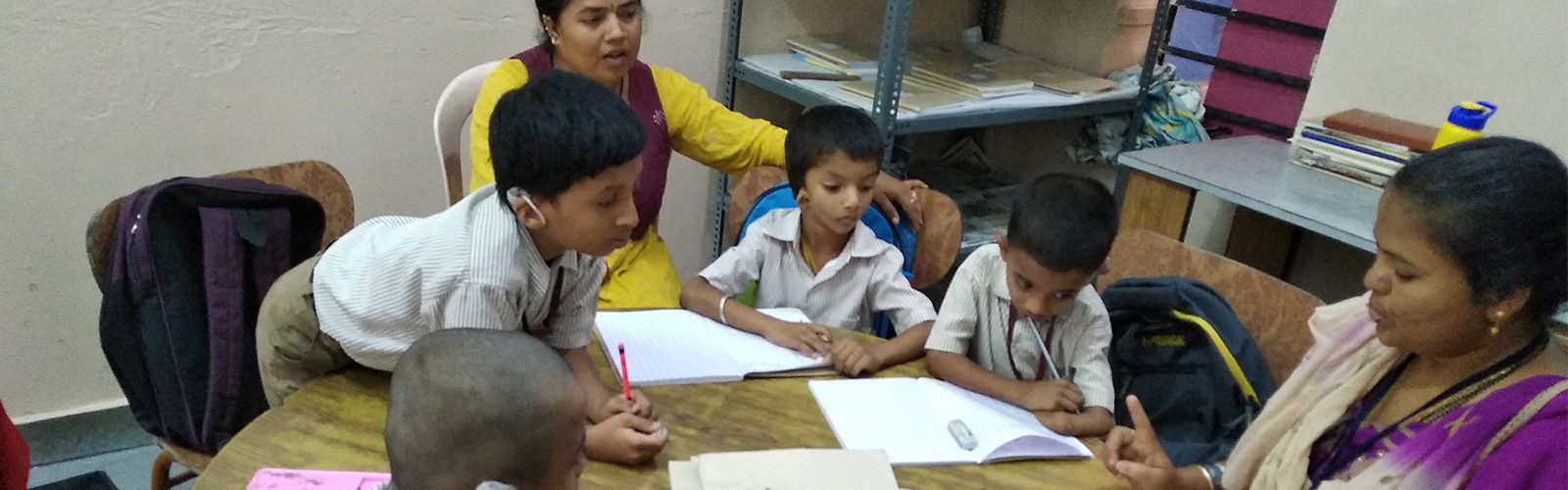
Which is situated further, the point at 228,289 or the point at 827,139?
the point at 827,139

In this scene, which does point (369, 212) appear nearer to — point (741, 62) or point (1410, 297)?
point (741, 62)

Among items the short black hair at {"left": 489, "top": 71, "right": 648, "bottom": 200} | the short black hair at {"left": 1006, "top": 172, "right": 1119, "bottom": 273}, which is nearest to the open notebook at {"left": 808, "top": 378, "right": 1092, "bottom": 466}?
the short black hair at {"left": 1006, "top": 172, "right": 1119, "bottom": 273}

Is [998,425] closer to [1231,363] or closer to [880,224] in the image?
[1231,363]

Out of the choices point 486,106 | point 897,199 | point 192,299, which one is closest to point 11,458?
Result: point 192,299

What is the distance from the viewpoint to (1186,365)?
1564 millimetres

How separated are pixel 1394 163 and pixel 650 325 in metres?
1.65

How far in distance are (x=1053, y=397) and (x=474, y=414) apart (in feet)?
2.75

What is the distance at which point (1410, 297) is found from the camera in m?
1.03

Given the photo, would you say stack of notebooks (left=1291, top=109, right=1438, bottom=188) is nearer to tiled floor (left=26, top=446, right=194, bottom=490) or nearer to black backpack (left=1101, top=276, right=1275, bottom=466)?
black backpack (left=1101, top=276, right=1275, bottom=466)

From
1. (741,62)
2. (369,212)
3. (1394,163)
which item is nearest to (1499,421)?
(1394,163)

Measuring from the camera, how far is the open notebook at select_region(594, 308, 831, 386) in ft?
4.40

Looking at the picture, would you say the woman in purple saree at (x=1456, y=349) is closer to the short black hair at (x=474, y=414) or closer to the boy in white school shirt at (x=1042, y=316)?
the boy in white school shirt at (x=1042, y=316)

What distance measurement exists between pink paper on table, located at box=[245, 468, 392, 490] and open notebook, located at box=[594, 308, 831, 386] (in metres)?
0.36

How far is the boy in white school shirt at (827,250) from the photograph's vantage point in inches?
68.0
